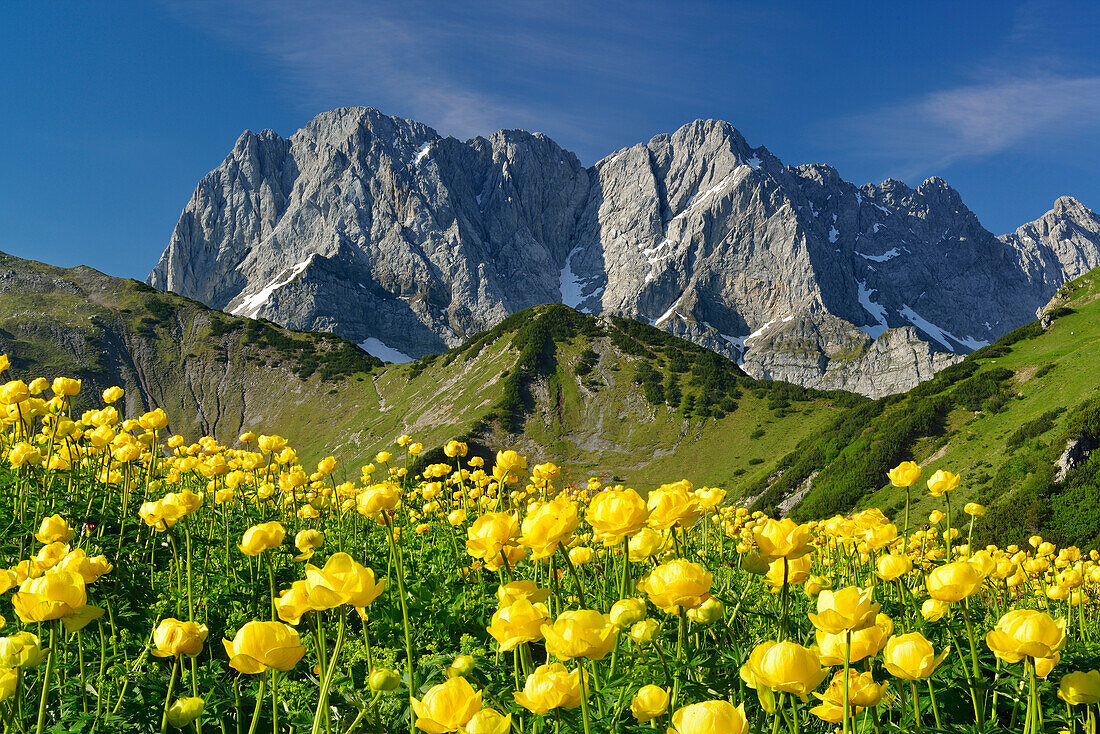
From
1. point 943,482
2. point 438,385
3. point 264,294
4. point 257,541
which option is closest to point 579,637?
point 257,541

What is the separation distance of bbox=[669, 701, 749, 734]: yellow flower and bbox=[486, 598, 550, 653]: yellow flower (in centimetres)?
61

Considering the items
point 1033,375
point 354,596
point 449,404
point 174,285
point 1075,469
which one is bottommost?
point 1075,469

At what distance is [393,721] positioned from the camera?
8.23 ft

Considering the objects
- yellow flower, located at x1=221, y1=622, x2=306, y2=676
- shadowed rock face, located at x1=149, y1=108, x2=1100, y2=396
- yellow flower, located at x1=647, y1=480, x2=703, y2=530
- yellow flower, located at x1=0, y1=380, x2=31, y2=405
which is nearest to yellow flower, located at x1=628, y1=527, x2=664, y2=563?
yellow flower, located at x1=647, y1=480, x2=703, y2=530

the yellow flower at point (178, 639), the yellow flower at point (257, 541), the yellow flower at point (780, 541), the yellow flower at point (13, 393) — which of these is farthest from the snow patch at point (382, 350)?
the yellow flower at point (780, 541)

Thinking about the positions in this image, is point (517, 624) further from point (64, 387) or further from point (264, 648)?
point (64, 387)

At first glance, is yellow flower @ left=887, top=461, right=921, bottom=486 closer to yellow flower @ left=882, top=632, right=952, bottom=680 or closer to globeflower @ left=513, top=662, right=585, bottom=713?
yellow flower @ left=882, top=632, right=952, bottom=680

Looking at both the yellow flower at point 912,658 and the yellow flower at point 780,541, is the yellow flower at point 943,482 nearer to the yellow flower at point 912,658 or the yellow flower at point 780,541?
the yellow flower at point 780,541

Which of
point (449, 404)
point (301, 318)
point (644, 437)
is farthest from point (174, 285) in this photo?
point (644, 437)

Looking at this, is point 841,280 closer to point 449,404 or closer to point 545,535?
point 449,404

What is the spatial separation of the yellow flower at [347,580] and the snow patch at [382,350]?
168 metres

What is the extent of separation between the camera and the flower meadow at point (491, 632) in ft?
6.01

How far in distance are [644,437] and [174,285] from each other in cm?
18221

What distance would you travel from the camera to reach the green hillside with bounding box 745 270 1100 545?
2434 centimetres
